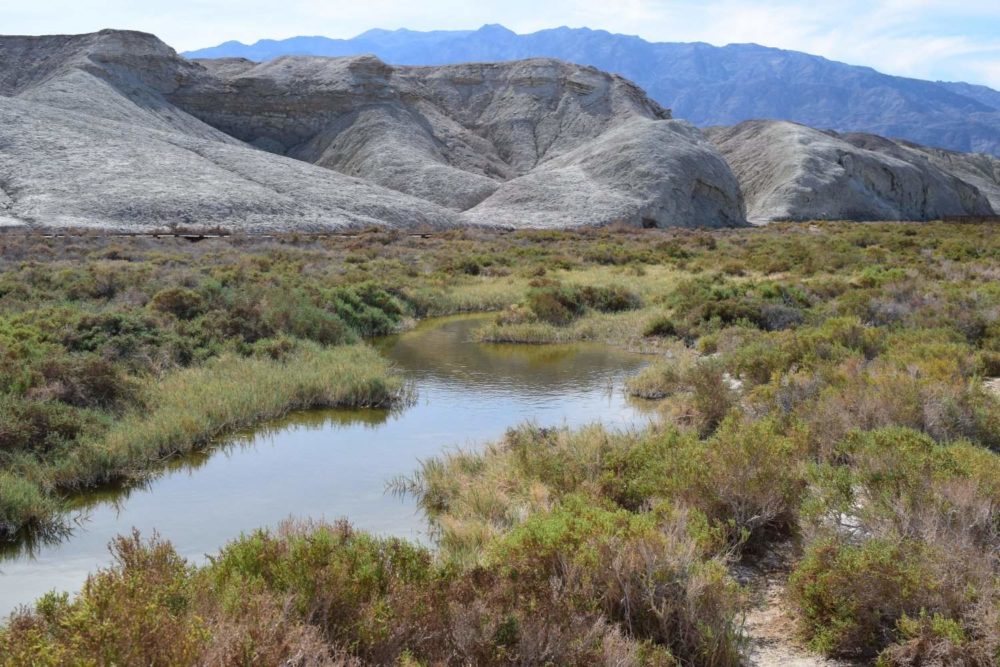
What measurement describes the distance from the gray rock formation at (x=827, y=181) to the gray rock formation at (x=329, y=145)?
26.5 feet

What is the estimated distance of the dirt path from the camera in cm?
522

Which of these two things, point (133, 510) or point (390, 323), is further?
point (390, 323)

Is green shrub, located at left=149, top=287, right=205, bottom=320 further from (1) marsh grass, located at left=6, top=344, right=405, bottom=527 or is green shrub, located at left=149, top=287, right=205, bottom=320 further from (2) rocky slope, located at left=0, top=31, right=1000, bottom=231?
(2) rocky slope, located at left=0, top=31, right=1000, bottom=231

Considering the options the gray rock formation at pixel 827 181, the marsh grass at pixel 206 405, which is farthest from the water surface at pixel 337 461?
the gray rock formation at pixel 827 181

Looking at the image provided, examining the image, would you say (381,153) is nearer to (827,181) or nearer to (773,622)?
(827,181)

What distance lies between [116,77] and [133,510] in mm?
87672

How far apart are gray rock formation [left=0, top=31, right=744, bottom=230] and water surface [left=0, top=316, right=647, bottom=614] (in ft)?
132

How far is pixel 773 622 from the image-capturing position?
578cm

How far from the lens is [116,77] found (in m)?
83.9

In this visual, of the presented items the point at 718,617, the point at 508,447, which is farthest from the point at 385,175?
the point at 718,617

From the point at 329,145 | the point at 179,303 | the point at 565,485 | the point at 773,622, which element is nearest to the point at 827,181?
the point at 329,145

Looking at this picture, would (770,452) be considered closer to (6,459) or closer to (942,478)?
(942,478)

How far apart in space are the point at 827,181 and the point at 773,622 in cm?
9142

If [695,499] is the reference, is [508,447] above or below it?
below
